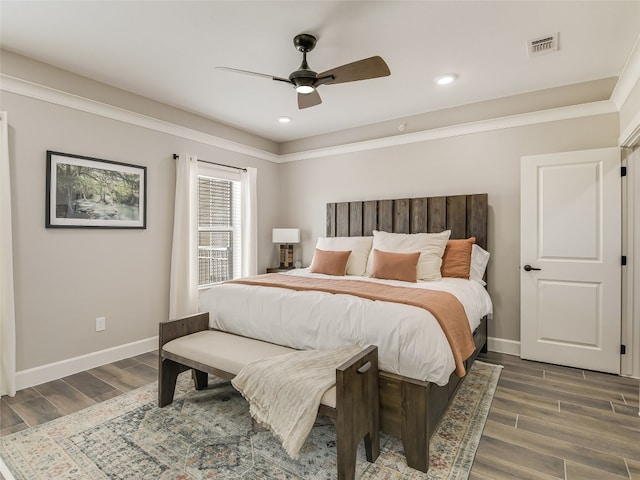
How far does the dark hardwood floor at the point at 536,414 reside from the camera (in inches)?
71.4

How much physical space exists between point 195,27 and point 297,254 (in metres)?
3.35

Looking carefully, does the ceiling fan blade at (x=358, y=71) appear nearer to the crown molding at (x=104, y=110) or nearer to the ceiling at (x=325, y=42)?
the ceiling at (x=325, y=42)

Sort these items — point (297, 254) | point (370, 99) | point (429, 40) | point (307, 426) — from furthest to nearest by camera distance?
point (297, 254)
point (370, 99)
point (429, 40)
point (307, 426)

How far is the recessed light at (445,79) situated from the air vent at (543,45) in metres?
0.62

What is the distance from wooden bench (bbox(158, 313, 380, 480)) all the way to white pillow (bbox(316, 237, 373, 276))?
5.24 ft

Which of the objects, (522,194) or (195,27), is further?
(522,194)

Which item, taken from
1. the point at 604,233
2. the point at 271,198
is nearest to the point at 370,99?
the point at 271,198

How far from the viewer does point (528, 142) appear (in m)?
3.43

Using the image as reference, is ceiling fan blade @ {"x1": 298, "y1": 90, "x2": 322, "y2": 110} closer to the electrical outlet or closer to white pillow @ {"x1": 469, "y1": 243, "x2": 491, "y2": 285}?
white pillow @ {"x1": 469, "y1": 243, "x2": 491, "y2": 285}

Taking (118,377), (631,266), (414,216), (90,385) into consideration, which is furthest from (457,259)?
(90,385)

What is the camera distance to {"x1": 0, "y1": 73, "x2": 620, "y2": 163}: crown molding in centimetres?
281

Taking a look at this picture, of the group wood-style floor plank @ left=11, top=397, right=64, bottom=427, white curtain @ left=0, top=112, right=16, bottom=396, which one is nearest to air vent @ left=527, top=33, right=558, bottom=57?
white curtain @ left=0, top=112, right=16, bottom=396

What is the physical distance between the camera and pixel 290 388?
175 centimetres

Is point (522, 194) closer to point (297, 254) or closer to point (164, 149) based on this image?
point (297, 254)
